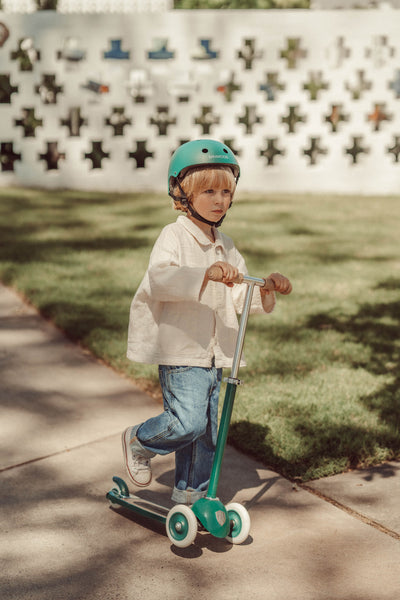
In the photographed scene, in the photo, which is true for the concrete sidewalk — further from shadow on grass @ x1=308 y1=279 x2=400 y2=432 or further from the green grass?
shadow on grass @ x1=308 y1=279 x2=400 y2=432

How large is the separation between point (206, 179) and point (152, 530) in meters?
1.36

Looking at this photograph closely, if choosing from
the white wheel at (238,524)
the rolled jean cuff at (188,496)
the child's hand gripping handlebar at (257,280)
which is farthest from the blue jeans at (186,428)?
the child's hand gripping handlebar at (257,280)

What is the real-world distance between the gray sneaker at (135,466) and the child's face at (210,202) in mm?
917

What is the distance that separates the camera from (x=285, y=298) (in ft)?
21.4

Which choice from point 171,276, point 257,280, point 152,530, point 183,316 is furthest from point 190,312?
point 152,530

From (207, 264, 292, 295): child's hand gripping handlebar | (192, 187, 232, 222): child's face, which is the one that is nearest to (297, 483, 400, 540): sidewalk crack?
(207, 264, 292, 295): child's hand gripping handlebar

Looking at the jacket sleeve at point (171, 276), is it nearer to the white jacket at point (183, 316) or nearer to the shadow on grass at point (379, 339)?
the white jacket at point (183, 316)

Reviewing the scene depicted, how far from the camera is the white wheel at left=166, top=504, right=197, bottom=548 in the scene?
2.99 metres

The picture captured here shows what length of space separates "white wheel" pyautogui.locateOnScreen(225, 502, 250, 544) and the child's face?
1.08m

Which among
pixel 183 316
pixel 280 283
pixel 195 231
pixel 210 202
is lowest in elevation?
pixel 183 316

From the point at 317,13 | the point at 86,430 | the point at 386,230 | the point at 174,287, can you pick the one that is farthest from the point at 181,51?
the point at 174,287

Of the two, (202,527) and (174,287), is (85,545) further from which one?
(174,287)

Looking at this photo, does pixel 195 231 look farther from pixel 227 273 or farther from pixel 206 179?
pixel 227 273

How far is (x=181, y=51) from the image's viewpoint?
10.5 metres
